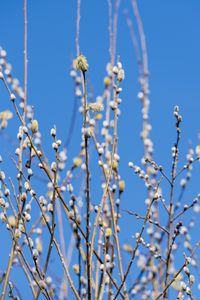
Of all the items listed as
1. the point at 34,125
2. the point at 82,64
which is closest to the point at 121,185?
the point at 34,125

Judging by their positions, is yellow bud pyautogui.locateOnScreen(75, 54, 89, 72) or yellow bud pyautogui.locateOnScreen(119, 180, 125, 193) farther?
yellow bud pyautogui.locateOnScreen(119, 180, 125, 193)

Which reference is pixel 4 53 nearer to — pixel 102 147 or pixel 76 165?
pixel 76 165

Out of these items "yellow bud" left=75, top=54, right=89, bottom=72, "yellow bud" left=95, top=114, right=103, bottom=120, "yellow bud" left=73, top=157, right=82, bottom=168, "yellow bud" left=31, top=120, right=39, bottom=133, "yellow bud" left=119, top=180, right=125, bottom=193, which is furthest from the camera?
"yellow bud" left=95, top=114, right=103, bottom=120

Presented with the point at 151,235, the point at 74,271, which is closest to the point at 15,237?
the point at 74,271

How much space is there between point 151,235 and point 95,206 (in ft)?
1.95

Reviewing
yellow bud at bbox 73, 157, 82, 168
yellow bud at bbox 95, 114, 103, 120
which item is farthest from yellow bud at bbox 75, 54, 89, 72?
yellow bud at bbox 95, 114, 103, 120

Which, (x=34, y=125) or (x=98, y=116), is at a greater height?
(x=98, y=116)

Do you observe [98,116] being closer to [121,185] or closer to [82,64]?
[121,185]

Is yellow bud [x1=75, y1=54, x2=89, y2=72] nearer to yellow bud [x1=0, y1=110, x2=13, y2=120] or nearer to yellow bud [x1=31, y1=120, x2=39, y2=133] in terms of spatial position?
yellow bud [x1=31, y1=120, x2=39, y2=133]

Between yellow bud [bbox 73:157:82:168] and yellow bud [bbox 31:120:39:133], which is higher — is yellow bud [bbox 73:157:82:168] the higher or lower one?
the higher one

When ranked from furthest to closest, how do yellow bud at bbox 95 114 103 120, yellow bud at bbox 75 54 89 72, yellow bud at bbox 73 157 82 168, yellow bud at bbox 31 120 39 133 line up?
yellow bud at bbox 95 114 103 120 < yellow bud at bbox 73 157 82 168 < yellow bud at bbox 31 120 39 133 < yellow bud at bbox 75 54 89 72

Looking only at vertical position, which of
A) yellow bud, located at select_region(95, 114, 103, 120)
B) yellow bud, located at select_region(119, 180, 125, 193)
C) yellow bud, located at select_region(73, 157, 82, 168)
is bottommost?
yellow bud, located at select_region(119, 180, 125, 193)

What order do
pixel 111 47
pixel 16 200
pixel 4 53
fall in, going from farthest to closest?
pixel 4 53, pixel 111 47, pixel 16 200

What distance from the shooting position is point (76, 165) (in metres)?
2.92
